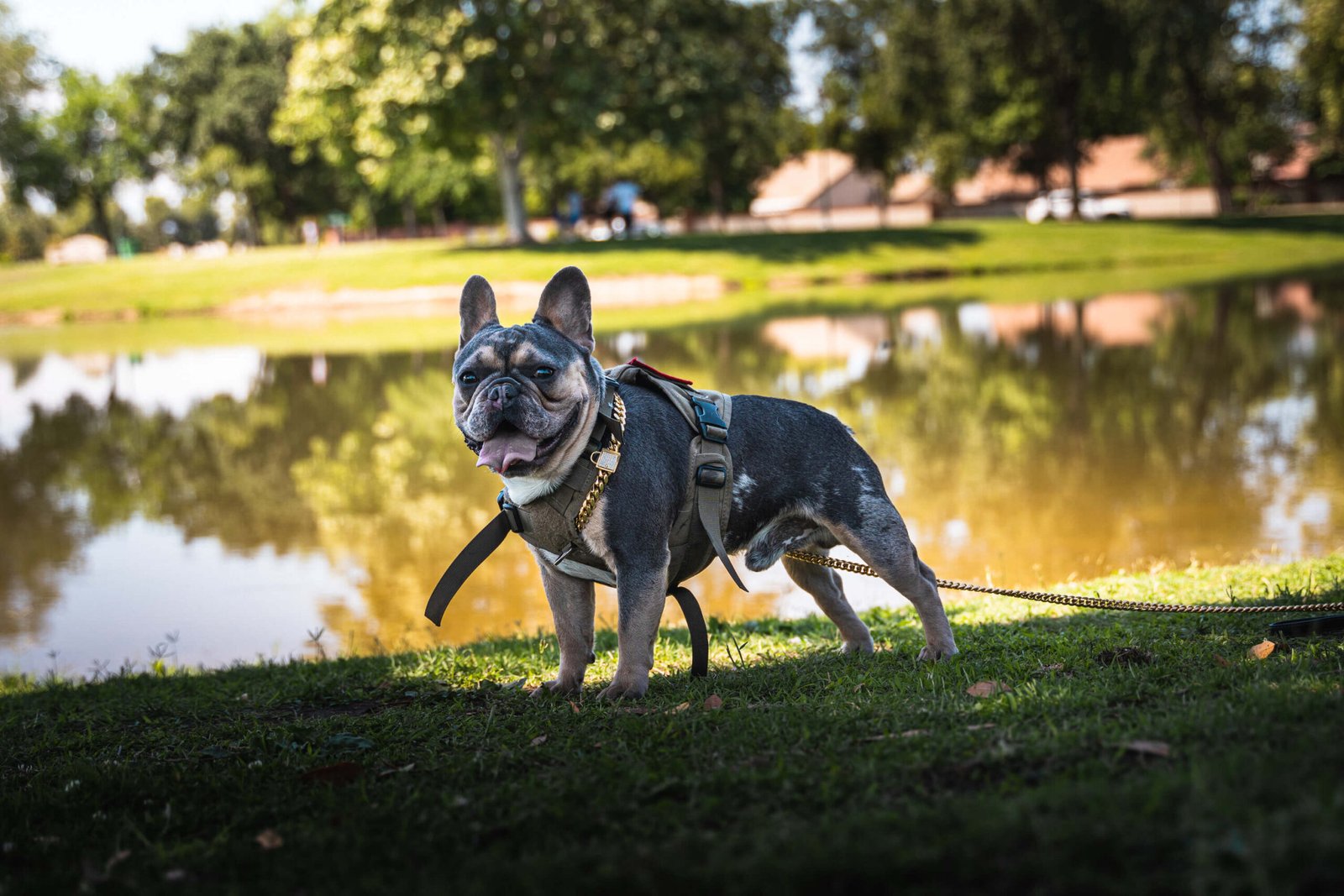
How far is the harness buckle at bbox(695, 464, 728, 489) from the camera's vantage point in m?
5.22

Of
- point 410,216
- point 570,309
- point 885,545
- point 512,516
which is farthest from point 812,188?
point 512,516

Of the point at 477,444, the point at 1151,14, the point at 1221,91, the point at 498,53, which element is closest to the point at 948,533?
the point at 477,444

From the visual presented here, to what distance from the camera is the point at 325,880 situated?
325 cm

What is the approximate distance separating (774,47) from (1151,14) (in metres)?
24.6

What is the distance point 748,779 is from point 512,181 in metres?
50.2

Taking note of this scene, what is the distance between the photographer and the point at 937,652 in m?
5.79

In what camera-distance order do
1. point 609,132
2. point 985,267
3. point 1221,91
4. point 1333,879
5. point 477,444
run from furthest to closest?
point 1221,91 < point 609,132 < point 985,267 < point 477,444 < point 1333,879

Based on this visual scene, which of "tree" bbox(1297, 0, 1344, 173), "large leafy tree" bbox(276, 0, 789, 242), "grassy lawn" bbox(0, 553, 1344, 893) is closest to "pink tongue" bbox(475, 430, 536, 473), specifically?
"grassy lawn" bbox(0, 553, 1344, 893)

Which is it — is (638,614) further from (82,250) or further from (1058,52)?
(82,250)

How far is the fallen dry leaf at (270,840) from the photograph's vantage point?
358 centimetres

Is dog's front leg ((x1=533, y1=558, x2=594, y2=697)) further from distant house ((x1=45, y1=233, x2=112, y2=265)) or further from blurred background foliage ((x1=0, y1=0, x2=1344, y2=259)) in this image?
distant house ((x1=45, y1=233, x2=112, y2=265))

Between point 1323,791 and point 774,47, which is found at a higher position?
point 774,47

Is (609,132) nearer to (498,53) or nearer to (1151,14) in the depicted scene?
(498,53)

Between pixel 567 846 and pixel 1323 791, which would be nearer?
pixel 1323 791
